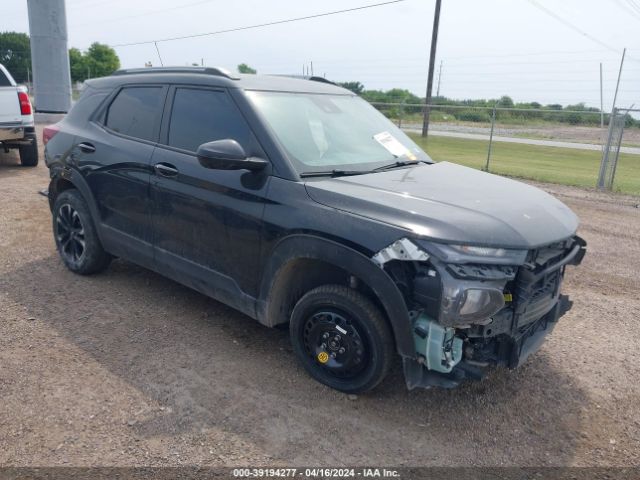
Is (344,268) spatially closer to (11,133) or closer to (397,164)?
(397,164)

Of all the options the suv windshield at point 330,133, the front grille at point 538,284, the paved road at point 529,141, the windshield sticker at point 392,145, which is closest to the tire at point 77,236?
the suv windshield at point 330,133

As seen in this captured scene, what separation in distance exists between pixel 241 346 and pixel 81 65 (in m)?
74.8

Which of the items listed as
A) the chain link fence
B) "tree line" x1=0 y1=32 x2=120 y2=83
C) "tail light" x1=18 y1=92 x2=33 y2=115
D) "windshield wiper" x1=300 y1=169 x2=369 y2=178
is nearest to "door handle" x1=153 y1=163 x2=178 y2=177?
"windshield wiper" x1=300 y1=169 x2=369 y2=178

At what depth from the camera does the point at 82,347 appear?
401 cm

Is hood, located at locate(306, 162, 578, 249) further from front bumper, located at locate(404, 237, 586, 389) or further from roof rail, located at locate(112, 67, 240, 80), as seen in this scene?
roof rail, located at locate(112, 67, 240, 80)

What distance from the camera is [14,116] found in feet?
32.7

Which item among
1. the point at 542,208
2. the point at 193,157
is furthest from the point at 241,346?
the point at 542,208

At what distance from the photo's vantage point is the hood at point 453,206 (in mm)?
3023

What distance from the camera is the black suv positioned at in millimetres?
3041

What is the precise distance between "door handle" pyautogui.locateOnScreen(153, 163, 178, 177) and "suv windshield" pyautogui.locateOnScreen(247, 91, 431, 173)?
79 cm

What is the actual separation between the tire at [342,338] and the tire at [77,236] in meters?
2.40

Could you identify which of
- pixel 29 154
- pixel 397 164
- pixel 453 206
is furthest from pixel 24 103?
pixel 453 206

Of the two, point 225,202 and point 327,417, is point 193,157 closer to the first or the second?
point 225,202

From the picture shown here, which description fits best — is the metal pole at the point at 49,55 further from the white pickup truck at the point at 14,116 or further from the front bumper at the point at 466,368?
the front bumper at the point at 466,368
